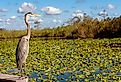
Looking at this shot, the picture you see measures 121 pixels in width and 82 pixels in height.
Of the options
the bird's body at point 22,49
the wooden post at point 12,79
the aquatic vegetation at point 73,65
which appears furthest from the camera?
the aquatic vegetation at point 73,65

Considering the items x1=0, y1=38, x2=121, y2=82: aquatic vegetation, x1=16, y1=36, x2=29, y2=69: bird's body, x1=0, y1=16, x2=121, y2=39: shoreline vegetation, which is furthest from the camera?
x1=0, y1=16, x2=121, y2=39: shoreline vegetation

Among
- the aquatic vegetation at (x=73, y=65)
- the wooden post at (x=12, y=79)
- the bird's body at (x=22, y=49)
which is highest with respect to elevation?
the bird's body at (x=22, y=49)

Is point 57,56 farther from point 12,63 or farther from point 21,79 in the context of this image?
point 21,79

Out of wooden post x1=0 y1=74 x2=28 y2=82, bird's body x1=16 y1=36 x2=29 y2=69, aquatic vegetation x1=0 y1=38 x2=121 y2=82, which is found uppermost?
bird's body x1=16 y1=36 x2=29 y2=69

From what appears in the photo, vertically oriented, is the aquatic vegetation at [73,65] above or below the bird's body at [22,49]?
below

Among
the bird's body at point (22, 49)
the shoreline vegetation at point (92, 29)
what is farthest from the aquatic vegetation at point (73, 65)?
the shoreline vegetation at point (92, 29)

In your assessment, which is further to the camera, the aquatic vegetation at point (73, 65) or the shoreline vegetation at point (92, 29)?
the shoreline vegetation at point (92, 29)

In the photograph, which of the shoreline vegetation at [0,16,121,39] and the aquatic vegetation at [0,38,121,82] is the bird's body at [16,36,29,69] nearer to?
the aquatic vegetation at [0,38,121,82]

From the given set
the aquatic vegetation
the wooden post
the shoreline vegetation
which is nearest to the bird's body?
the wooden post

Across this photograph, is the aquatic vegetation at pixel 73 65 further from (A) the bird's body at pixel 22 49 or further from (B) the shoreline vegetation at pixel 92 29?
(B) the shoreline vegetation at pixel 92 29

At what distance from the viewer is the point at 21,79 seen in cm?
759

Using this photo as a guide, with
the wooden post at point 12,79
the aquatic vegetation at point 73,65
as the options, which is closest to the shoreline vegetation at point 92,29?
the aquatic vegetation at point 73,65

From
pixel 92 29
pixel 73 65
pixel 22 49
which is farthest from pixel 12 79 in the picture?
pixel 92 29

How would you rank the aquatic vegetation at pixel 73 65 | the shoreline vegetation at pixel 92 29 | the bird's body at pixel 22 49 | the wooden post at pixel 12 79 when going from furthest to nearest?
the shoreline vegetation at pixel 92 29 → the aquatic vegetation at pixel 73 65 → the wooden post at pixel 12 79 → the bird's body at pixel 22 49
